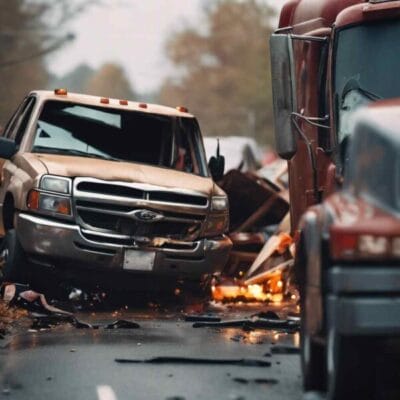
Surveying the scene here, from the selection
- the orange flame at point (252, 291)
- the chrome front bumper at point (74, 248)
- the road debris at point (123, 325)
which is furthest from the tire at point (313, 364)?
the orange flame at point (252, 291)

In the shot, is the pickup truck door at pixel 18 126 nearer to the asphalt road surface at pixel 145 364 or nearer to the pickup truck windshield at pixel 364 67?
the asphalt road surface at pixel 145 364

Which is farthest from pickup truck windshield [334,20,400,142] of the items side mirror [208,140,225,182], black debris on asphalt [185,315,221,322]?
side mirror [208,140,225,182]

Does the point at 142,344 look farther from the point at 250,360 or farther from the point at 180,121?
the point at 180,121

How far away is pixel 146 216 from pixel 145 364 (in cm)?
440

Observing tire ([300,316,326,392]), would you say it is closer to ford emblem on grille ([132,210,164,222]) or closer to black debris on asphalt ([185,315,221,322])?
black debris on asphalt ([185,315,221,322])

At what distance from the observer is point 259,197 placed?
→ 20.4 metres

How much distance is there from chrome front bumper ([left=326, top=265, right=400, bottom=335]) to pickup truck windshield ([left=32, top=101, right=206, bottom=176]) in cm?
869

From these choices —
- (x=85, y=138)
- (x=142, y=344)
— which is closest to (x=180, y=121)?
(x=85, y=138)

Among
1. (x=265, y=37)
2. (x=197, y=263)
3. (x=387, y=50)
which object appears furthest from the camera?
(x=265, y=37)

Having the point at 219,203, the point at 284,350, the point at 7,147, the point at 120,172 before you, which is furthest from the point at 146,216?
the point at 284,350

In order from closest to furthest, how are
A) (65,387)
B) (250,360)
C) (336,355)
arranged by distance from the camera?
(336,355) → (65,387) → (250,360)

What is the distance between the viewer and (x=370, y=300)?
6.95 m

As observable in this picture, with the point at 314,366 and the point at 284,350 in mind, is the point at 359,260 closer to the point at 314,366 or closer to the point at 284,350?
the point at 314,366

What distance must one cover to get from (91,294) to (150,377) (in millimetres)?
6020
